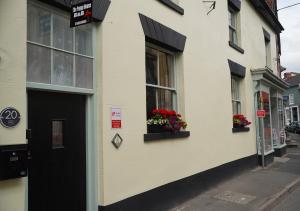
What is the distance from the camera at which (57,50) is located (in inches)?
185

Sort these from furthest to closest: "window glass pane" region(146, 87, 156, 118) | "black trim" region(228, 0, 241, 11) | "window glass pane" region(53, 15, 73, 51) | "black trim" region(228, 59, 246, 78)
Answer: "black trim" region(228, 0, 241, 11)
"black trim" region(228, 59, 246, 78)
"window glass pane" region(146, 87, 156, 118)
"window glass pane" region(53, 15, 73, 51)

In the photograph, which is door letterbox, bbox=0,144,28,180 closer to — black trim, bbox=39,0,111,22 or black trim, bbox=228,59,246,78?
black trim, bbox=39,0,111,22

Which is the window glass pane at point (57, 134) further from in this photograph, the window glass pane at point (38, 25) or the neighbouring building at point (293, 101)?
the neighbouring building at point (293, 101)

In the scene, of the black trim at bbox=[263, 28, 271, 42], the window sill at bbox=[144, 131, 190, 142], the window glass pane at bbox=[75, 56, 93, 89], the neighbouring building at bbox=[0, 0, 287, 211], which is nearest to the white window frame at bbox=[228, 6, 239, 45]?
the neighbouring building at bbox=[0, 0, 287, 211]

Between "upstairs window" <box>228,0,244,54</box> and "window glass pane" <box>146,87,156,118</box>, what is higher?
"upstairs window" <box>228,0,244,54</box>

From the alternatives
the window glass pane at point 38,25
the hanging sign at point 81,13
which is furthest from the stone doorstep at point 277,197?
the window glass pane at point 38,25

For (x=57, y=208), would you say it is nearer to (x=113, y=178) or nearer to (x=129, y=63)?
(x=113, y=178)

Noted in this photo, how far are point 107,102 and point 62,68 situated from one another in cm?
87

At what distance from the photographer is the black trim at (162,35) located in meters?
6.34

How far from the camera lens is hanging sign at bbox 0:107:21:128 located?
12.1 feet

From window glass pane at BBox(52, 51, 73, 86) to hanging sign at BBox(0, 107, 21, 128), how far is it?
88cm

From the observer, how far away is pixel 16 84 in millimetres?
3869

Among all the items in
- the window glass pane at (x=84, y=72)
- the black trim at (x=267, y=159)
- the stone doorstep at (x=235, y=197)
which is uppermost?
the window glass pane at (x=84, y=72)

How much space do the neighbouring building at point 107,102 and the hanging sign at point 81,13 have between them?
0.05 ft
